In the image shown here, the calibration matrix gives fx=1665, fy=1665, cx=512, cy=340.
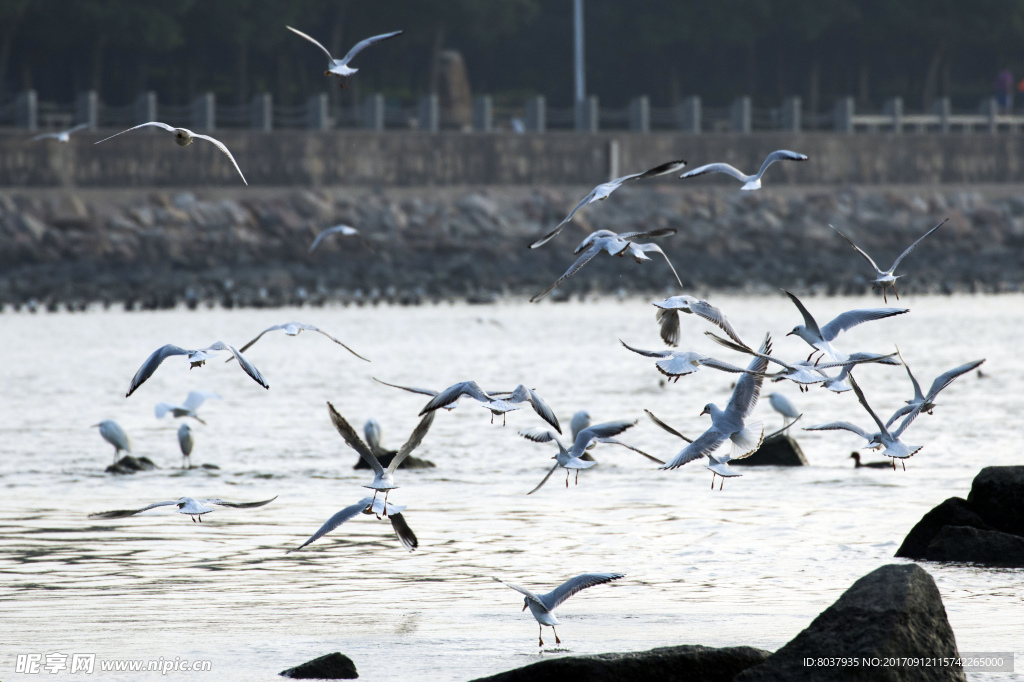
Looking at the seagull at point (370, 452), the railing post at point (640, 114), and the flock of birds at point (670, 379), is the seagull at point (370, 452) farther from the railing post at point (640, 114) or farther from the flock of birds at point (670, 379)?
the railing post at point (640, 114)

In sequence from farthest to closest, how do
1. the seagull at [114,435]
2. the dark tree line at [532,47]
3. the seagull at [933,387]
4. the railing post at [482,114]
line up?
the dark tree line at [532,47]
the railing post at [482,114]
the seagull at [114,435]
the seagull at [933,387]

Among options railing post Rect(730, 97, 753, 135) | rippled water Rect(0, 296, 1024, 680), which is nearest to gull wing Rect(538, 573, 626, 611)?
rippled water Rect(0, 296, 1024, 680)

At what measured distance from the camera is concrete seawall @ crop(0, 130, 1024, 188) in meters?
39.4

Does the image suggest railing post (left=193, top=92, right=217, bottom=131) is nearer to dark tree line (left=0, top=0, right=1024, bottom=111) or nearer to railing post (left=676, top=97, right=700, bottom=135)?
dark tree line (left=0, top=0, right=1024, bottom=111)

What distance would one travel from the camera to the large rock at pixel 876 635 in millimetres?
6980

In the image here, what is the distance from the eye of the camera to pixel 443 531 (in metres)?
11.8

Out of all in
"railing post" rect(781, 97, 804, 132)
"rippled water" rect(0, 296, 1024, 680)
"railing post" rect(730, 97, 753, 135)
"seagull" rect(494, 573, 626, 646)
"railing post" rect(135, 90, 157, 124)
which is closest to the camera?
"seagull" rect(494, 573, 626, 646)

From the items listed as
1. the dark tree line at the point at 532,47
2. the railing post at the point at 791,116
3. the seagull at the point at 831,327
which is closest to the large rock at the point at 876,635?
the seagull at the point at 831,327

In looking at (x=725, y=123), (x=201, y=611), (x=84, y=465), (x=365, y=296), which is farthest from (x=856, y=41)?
(x=201, y=611)

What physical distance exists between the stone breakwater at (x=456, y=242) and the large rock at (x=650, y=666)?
30356mm

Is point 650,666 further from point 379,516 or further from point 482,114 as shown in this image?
point 482,114

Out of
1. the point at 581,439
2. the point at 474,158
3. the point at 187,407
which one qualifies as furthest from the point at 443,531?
the point at 474,158

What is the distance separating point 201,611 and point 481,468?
6.04 m

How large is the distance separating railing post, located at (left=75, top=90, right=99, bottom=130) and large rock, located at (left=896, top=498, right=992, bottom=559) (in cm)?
3268
